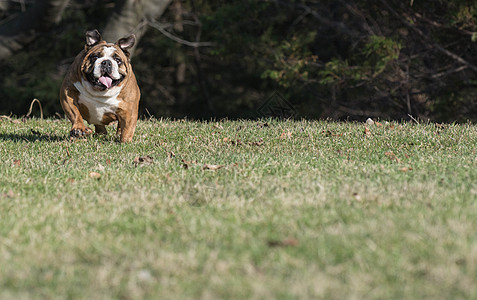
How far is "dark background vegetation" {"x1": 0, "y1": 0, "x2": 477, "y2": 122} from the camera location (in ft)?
53.7

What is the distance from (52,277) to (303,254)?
1.44 metres

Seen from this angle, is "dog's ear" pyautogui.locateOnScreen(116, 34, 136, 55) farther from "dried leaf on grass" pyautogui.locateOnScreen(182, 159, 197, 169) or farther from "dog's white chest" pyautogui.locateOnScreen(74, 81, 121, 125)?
"dried leaf on grass" pyautogui.locateOnScreen(182, 159, 197, 169)

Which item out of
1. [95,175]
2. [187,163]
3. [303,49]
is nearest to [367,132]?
[187,163]

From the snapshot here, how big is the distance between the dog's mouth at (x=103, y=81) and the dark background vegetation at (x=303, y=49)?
302 inches

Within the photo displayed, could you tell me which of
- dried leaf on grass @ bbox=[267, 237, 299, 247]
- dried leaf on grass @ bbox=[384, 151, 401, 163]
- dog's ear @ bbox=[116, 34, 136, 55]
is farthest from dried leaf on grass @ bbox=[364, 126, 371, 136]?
dried leaf on grass @ bbox=[267, 237, 299, 247]

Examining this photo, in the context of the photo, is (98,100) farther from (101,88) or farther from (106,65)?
(106,65)

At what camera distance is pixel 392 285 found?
3.63m

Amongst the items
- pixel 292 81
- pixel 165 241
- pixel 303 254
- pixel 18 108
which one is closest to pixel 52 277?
pixel 165 241

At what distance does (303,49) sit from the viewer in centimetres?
1844

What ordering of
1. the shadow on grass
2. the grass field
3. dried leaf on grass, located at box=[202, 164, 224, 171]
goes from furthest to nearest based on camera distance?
the shadow on grass < dried leaf on grass, located at box=[202, 164, 224, 171] < the grass field

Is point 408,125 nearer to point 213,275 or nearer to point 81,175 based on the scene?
point 81,175

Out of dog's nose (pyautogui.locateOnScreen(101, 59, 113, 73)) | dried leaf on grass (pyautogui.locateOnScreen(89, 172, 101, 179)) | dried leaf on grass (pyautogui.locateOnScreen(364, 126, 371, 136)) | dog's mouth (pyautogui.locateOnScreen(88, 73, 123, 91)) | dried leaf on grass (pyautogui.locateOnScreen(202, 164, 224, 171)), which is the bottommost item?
dried leaf on grass (pyautogui.locateOnScreen(364, 126, 371, 136))

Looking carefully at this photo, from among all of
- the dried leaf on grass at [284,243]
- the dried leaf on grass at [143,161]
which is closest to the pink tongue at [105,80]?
the dried leaf on grass at [143,161]

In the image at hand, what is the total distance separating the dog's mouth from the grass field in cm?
78
